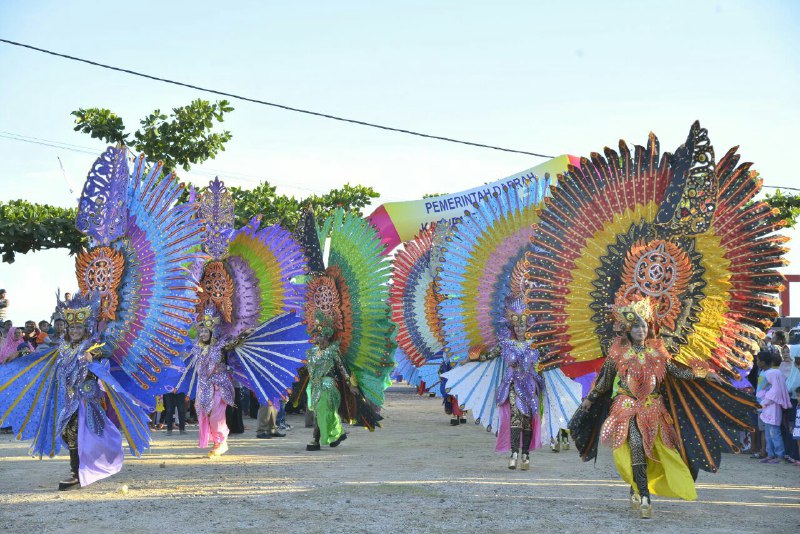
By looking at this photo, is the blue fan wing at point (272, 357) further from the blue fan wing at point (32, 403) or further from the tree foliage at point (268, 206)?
the tree foliage at point (268, 206)

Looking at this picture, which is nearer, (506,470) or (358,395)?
(506,470)

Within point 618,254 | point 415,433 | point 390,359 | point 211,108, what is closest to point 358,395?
point 390,359

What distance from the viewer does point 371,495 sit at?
8.04m

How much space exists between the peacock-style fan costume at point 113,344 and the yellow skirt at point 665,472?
4.12 metres

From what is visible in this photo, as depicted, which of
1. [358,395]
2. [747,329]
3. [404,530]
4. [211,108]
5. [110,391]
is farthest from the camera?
[211,108]

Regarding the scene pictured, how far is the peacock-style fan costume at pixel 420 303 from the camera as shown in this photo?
1518cm

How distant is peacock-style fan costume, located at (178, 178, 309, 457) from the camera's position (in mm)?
10922

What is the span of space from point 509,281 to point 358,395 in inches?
111

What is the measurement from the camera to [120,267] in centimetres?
873

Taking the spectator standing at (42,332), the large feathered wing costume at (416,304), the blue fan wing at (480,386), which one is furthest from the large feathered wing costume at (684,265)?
the spectator standing at (42,332)

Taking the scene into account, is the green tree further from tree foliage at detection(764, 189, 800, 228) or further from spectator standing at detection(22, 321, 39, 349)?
tree foliage at detection(764, 189, 800, 228)

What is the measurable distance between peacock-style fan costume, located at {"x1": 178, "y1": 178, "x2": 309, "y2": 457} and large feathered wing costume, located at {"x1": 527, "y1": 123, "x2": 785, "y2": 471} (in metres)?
4.51

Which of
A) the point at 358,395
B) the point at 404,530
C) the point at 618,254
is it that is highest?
the point at 618,254

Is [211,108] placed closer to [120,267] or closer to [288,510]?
[120,267]
